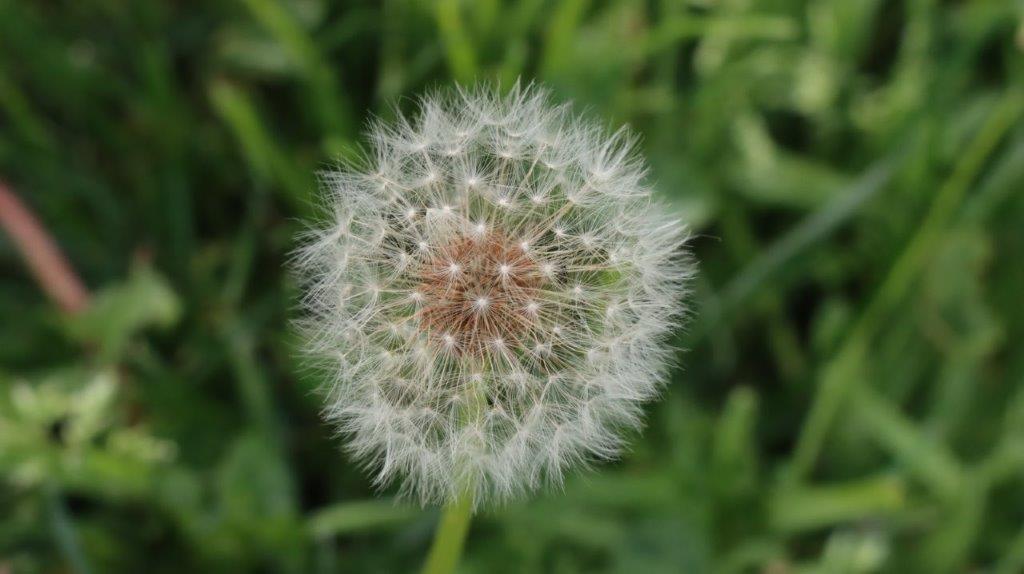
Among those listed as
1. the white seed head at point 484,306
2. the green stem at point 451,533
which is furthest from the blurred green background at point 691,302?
the white seed head at point 484,306

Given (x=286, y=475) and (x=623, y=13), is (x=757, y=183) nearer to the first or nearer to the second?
(x=623, y=13)

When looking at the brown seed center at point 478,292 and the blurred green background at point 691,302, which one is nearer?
the brown seed center at point 478,292

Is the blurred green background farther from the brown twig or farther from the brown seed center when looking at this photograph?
the brown seed center

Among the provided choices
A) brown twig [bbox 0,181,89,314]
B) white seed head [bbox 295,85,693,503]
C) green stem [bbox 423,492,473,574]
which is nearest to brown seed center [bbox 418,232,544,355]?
white seed head [bbox 295,85,693,503]

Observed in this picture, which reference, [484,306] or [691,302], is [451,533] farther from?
[691,302]

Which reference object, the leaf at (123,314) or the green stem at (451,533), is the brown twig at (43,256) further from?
the green stem at (451,533)
